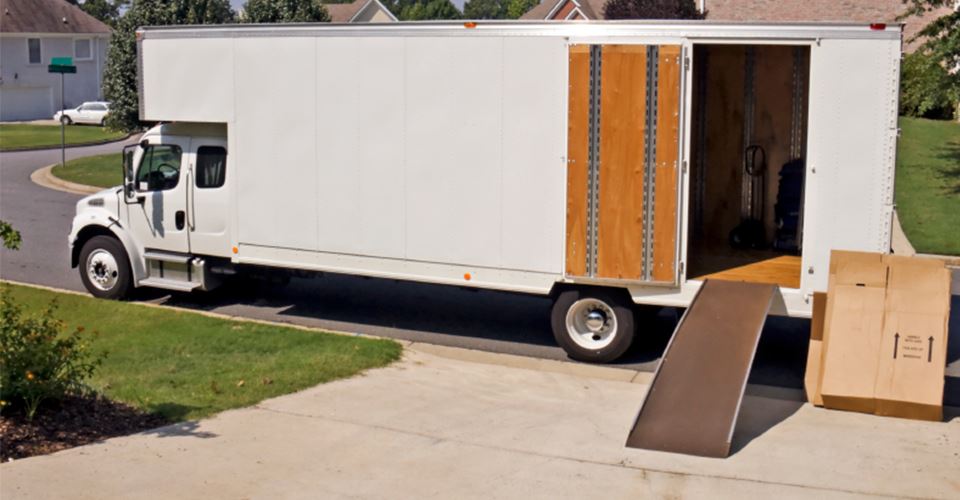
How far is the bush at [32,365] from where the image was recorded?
9.02 metres

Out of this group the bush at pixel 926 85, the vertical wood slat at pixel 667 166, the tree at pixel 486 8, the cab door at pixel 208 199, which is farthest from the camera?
the tree at pixel 486 8

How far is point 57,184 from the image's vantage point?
30.0 metres

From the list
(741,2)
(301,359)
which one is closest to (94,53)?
(741,2)

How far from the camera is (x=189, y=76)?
1487 cm

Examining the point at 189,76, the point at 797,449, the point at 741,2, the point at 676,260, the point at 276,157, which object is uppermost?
the point at 741,2

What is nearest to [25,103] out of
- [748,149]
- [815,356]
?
[748,149]

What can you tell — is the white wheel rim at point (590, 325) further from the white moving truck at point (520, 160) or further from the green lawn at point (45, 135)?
the green lawn at point (45, 135)

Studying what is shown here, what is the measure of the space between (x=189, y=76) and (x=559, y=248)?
17.6 feet

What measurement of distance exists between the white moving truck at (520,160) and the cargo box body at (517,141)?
0.08 feet

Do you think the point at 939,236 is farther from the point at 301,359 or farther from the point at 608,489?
the point at 608,489

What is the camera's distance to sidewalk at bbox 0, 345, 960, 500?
8.38 metres

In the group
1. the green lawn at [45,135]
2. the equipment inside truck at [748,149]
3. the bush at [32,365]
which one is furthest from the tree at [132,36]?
the bush at [32,365]

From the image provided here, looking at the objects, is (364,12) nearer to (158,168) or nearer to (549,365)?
(158,168)

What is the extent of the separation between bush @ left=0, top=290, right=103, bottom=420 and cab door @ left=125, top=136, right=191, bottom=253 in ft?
19.5
